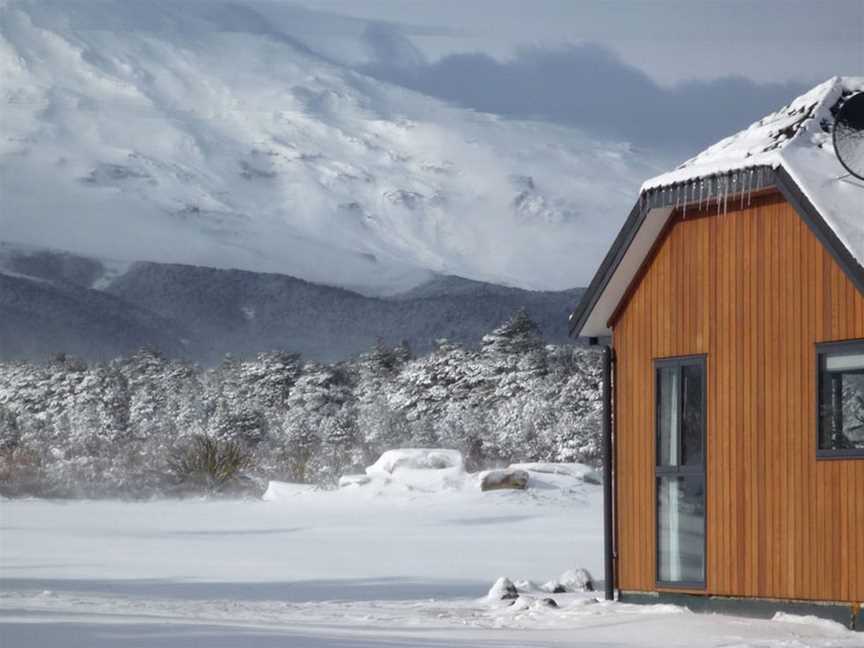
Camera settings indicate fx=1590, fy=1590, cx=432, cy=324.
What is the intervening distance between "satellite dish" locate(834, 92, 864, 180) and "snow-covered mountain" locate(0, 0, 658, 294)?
99.0 m

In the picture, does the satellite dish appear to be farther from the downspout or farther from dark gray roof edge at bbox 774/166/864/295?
the downspout

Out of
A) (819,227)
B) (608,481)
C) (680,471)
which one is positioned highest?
(819,227)

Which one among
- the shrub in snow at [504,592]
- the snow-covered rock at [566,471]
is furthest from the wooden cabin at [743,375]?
the snow-covered rock at [566,471]

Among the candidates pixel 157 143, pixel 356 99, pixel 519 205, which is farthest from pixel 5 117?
pixel 519 205

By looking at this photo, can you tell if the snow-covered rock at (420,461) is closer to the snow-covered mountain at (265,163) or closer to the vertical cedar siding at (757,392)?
the vertical cedar siding at (757,392)

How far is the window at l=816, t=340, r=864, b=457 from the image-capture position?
12.3 meters

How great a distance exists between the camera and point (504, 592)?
1528cm

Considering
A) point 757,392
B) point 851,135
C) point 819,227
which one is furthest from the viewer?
point 757,392

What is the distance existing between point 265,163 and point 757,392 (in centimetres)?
13084

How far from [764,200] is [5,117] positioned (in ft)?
437

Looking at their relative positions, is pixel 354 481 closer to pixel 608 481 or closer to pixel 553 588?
pixel 553 588

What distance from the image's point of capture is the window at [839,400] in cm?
1227

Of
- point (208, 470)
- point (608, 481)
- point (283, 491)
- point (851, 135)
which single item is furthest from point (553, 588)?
point (208, 470)

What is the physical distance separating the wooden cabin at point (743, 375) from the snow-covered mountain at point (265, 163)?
97.6 metres
